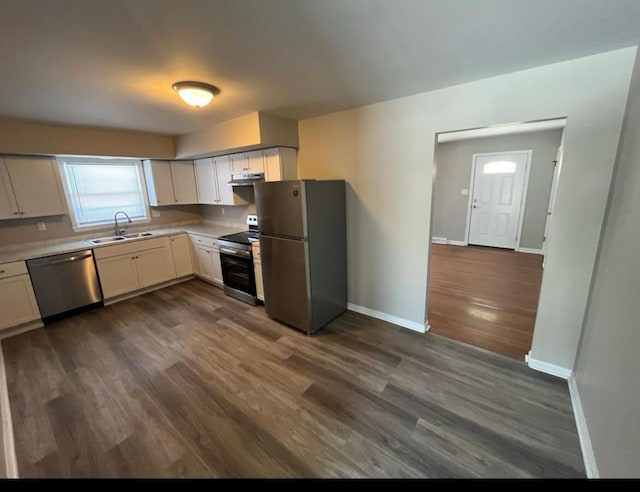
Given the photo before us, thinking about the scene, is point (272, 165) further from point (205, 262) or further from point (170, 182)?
point (170, 182)

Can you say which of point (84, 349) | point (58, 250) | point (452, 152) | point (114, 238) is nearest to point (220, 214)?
point (114, 238)

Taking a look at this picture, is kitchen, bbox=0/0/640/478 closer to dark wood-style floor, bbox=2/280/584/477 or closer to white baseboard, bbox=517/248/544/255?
dark wood-style floor, bbox=2/280/584/477

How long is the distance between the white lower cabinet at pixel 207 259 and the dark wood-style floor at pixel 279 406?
1.20 m

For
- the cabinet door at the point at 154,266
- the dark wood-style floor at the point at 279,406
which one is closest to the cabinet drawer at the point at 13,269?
the dark wood-style floor at the point at 279,406

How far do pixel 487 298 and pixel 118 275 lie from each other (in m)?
5.12

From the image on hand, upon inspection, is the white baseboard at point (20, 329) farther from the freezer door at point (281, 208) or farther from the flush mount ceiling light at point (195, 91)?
the flush mount ceiling light at point (195, 91)

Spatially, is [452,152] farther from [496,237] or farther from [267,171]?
[267,171]

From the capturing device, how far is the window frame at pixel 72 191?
3.64 metres

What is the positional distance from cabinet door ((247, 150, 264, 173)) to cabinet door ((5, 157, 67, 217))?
244 cm

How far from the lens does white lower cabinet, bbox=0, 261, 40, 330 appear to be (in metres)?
2.88

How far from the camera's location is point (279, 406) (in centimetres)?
202

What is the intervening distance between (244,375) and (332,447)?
0.99 m

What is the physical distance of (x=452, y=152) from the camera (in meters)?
6.29

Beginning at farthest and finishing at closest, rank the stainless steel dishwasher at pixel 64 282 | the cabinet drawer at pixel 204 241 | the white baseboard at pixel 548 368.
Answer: the cabinet drawer at pixel 204 241 < the stainless steel dishwasher at pixel 64 282 < the white baseboard at pixel 548 368
